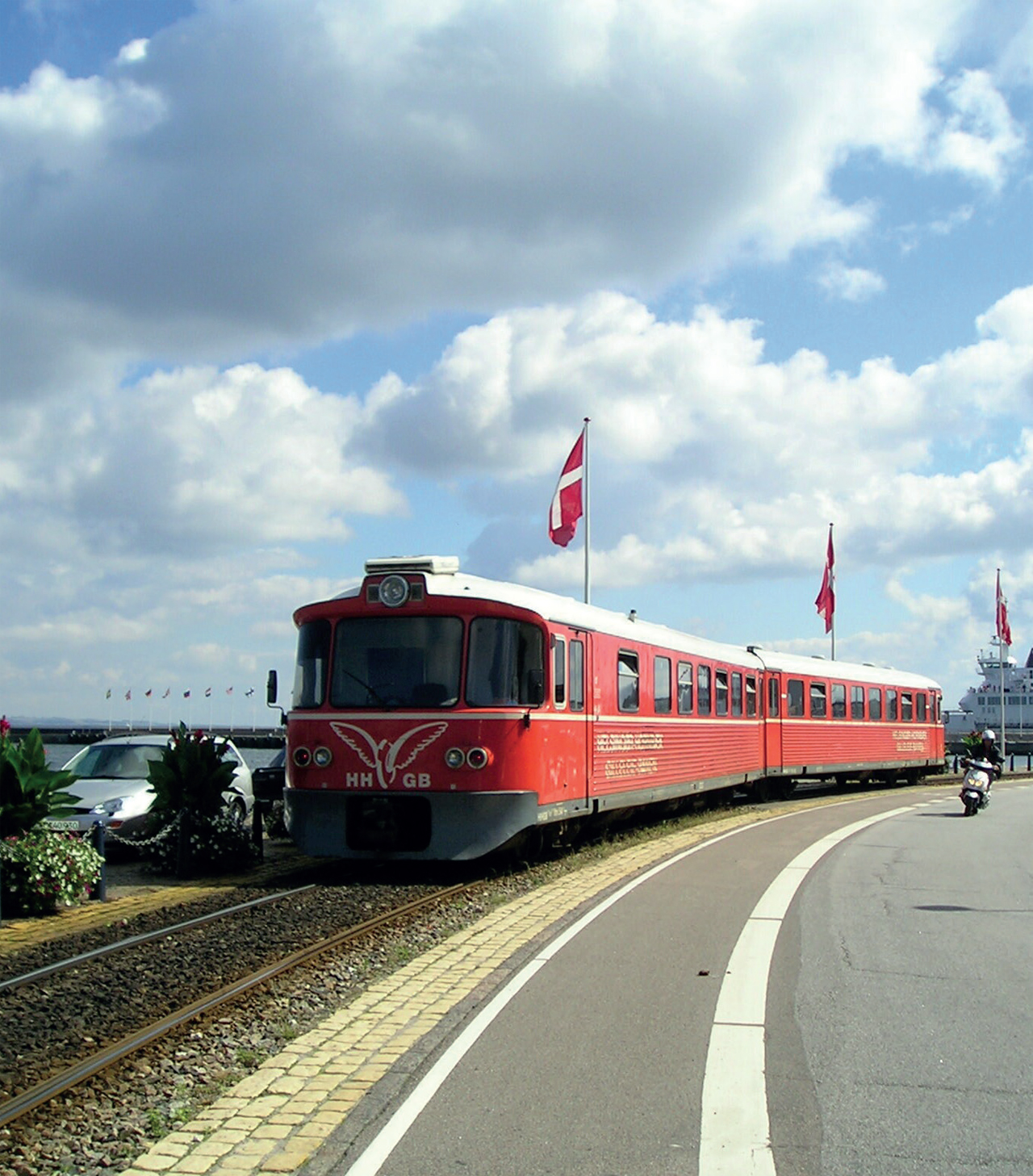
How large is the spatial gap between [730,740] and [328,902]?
1302 cm

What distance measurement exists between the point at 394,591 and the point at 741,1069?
27.3ft

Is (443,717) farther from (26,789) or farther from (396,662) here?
(26,789)

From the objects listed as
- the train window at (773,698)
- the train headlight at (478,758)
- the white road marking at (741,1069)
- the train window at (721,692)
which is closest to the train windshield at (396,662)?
the train headlight at (478,758)

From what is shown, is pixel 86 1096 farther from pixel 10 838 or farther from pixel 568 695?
pixel 568 695

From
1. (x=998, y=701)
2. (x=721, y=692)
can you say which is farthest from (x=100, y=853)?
(x=998, y=701)

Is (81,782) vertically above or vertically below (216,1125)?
above

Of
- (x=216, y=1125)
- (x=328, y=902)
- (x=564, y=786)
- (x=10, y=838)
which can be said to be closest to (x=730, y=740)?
(x=564, y=786)

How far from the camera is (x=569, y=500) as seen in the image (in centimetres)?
2841

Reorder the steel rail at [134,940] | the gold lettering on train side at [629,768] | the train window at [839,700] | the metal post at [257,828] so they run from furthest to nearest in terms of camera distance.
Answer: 1. the train window at [839,700]
2. the gold lettering on train side at [629,768]
3. the metal post at [257,828]
4. the steel rail at [134,940]

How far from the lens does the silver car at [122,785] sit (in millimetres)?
15297

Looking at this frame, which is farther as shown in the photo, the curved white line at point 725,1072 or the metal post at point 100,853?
the metal post at point 100,853

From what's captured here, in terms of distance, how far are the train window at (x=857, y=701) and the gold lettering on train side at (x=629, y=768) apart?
47.5 feet

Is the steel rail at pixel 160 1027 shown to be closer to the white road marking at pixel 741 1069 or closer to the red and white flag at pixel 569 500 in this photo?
the white road marking at pixel 741 1069

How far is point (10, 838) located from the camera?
11680mm
